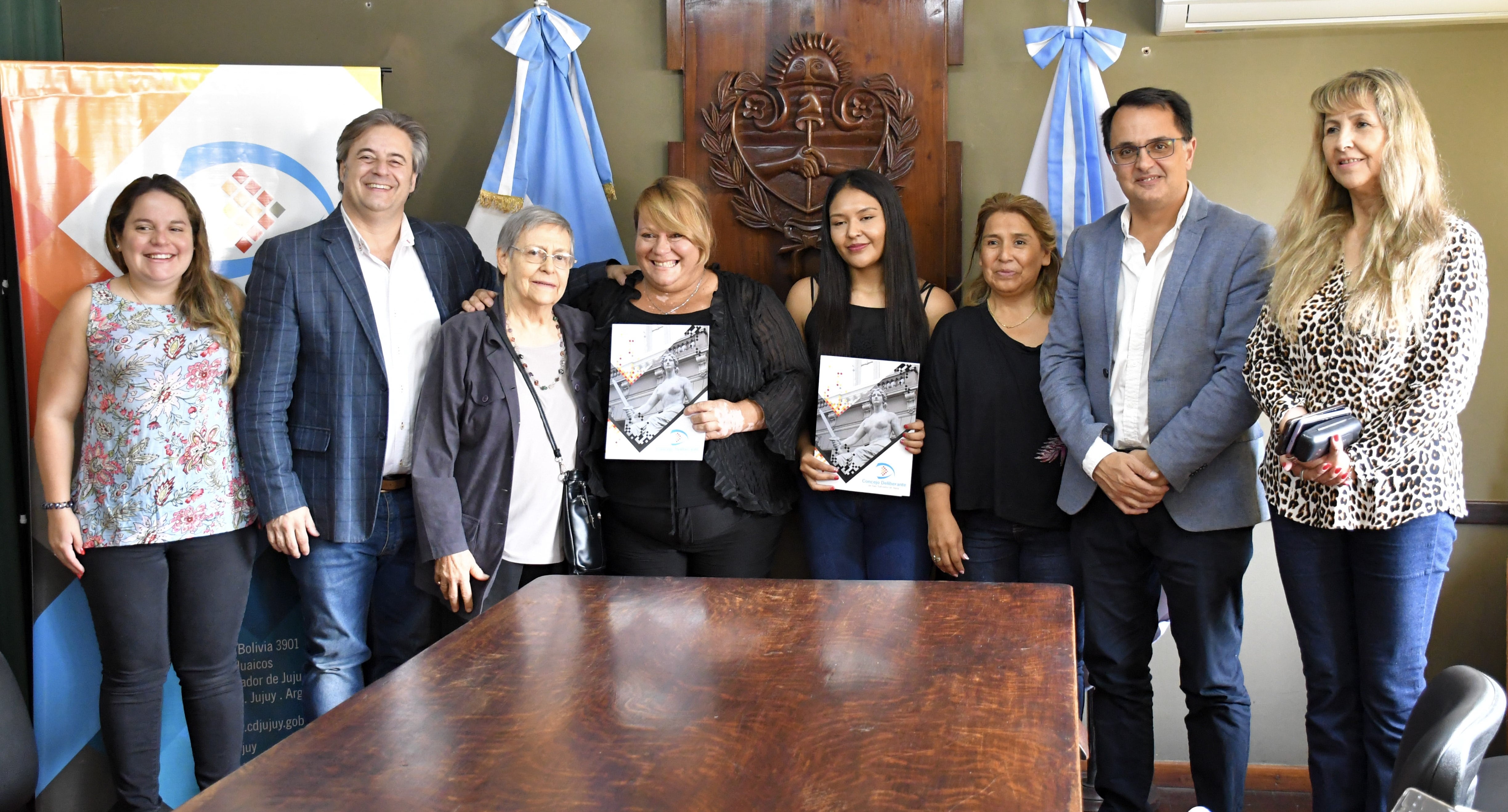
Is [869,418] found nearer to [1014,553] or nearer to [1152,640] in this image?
[1014,553]

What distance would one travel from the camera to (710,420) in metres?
2.66

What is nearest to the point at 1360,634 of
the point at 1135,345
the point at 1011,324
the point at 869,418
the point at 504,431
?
the point at 1135,345

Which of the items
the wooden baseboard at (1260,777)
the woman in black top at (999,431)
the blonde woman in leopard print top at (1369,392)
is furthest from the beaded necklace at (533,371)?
the wooden baseboard at (1260,777)

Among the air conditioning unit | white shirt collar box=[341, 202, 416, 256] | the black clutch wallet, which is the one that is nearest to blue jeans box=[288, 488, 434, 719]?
white shirt collar box=[341, 202, 416, 256]

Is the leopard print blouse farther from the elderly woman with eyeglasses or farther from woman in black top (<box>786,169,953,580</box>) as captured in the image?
the elderly woman with eyeglasses

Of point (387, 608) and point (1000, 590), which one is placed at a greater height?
point (1000, 590)

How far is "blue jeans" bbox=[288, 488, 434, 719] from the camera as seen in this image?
9.11ft

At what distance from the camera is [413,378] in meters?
2.78

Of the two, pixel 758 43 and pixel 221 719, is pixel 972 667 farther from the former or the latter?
pixel 758 43

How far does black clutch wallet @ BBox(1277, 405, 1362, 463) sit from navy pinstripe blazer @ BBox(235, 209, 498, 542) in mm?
2124

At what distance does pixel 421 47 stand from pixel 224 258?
0.97m

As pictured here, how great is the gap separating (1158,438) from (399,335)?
→ 1924 mm

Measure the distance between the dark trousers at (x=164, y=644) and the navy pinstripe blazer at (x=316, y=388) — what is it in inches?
9.7

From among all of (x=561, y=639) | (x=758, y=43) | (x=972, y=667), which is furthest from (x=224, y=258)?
(x=972, y=667)
